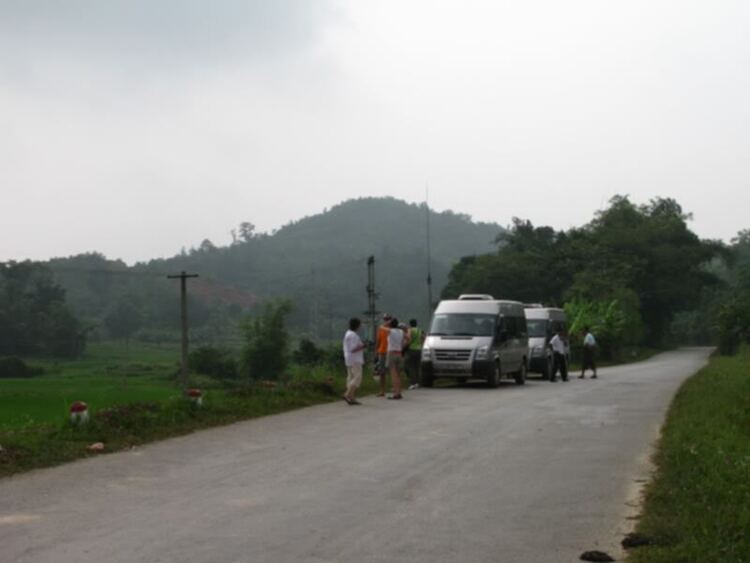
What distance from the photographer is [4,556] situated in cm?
684

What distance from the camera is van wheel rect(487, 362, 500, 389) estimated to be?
86.2ft

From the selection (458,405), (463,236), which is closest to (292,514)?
(458,405)

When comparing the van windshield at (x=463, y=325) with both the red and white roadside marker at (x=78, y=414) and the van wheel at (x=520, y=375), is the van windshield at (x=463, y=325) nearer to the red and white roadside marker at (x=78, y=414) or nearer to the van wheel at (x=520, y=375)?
the van wheel at (x=520, y=375)

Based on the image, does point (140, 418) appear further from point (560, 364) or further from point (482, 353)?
point (560, 364)

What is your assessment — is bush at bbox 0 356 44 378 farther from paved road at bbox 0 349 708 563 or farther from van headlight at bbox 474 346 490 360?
paved road at bbox 0 349 708 563

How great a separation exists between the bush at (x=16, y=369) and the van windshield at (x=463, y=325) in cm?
3430

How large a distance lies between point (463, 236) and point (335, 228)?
20.5m

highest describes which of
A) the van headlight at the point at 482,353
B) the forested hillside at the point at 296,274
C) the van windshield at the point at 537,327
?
the forested hillside at the point at 296,274

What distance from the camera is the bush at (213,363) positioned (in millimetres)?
66938

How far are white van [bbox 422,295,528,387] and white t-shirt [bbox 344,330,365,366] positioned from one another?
6.99m

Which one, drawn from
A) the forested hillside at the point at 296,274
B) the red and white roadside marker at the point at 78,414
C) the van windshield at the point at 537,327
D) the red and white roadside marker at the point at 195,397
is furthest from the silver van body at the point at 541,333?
the red and white roadside marker at the point at 78,414

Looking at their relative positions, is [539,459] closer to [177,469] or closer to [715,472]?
[715,472]

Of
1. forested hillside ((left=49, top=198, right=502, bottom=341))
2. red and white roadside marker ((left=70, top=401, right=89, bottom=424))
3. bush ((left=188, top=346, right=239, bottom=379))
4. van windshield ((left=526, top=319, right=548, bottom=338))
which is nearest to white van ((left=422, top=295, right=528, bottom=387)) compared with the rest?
van windshield ((left=526, top=319, right=548, bottom=338))

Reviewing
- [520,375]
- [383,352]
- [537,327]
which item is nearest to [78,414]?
[383,352]
